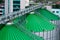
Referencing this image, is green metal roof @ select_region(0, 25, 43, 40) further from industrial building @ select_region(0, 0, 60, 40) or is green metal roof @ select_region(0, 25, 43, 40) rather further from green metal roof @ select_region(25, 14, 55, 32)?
green metal roof @ select_region(25, 14, 55, 32)

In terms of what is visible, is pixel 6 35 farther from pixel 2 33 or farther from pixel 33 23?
pixel 33 23

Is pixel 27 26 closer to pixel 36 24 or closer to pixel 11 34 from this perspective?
pixel 36 24

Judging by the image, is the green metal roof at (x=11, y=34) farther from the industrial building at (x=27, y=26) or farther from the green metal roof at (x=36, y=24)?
the green metal roof at (x=36, y=24)

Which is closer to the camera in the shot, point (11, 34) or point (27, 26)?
point (11, 34)

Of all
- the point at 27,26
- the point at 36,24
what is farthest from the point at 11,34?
the point at 36,24

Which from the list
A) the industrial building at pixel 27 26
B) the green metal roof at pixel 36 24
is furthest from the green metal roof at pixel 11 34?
the green metal roof at pixel 36 24

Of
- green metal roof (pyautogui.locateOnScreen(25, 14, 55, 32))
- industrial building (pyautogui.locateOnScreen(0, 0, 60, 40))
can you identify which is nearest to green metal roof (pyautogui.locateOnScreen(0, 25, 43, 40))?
→ industrial building (pyautogui.locateOnScreen(0, 0, 60, 40))
